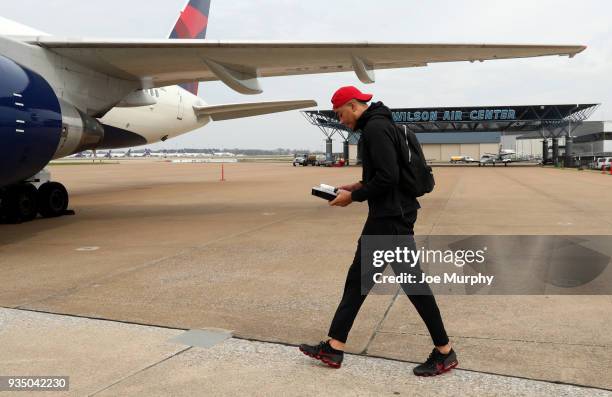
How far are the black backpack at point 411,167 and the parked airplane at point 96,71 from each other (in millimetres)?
6499

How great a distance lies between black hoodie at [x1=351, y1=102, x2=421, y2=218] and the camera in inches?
134

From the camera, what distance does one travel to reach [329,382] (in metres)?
3.37

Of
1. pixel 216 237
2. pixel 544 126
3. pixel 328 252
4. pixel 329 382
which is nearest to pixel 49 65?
pixel 216 237

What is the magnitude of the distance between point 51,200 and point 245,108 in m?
7.62

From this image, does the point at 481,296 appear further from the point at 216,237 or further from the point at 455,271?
the point at 216,237

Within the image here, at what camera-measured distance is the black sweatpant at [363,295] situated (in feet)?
11.5

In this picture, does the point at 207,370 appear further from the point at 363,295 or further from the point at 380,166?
the point at 380,166

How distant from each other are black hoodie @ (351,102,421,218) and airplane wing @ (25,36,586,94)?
6.55m

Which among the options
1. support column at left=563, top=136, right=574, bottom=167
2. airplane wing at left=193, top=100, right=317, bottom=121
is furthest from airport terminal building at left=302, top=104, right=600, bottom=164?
airplane wing at left=193, top=100, right=317, bottom=121

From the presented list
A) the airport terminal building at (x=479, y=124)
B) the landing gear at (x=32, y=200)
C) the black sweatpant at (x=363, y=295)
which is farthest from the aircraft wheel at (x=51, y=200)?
the airport terminal building at (x=479, y=124)

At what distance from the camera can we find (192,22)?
17.8 m

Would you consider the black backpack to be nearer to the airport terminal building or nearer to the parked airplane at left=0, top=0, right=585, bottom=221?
the parked airplane at left=0, top=0, right=585, bottom=221

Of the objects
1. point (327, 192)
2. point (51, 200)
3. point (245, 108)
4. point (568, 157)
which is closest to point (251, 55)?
point (51, 200)

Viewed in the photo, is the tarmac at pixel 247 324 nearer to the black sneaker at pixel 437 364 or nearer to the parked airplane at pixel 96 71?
the black sneaker at pixel 437 364
